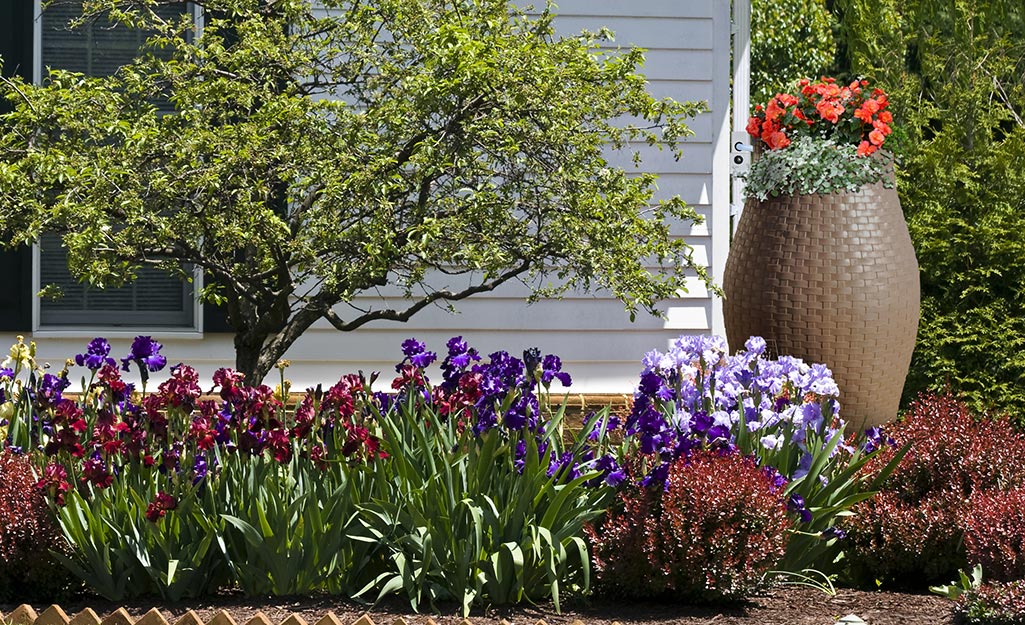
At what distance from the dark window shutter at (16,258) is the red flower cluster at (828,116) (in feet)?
13.5

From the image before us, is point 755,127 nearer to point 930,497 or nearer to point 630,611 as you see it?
point 930,497

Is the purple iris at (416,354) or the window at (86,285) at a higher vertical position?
the window at (86,285)

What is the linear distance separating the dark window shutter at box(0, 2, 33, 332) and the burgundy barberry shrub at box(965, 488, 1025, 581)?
17.3 feet

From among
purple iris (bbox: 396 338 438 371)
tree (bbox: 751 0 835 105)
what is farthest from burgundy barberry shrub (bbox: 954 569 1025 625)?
tree (bbox: 751 0 835 105)

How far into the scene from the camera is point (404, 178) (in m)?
5.32

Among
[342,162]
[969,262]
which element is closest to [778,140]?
[969,262]

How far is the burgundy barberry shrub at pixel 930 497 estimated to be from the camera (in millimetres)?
3879

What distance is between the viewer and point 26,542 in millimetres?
3846

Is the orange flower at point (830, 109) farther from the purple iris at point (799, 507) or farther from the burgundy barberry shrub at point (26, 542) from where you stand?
the burgundy barberry shrub at point (26, 542)

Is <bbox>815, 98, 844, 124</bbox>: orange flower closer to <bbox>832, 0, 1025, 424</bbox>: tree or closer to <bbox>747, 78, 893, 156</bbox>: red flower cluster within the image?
<bbox>747, 78, 893, 156</bbox>: red flower cluster

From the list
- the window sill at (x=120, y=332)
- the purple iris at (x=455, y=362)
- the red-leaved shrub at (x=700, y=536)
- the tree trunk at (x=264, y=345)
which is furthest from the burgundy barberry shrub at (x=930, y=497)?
the window sill at (x=120, y=332)

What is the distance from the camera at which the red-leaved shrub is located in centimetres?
352

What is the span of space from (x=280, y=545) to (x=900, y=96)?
8.29m

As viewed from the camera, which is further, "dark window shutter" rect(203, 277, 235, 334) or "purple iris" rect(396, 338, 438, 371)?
"dark window shutter" rect(203, 277, 235, 334)
